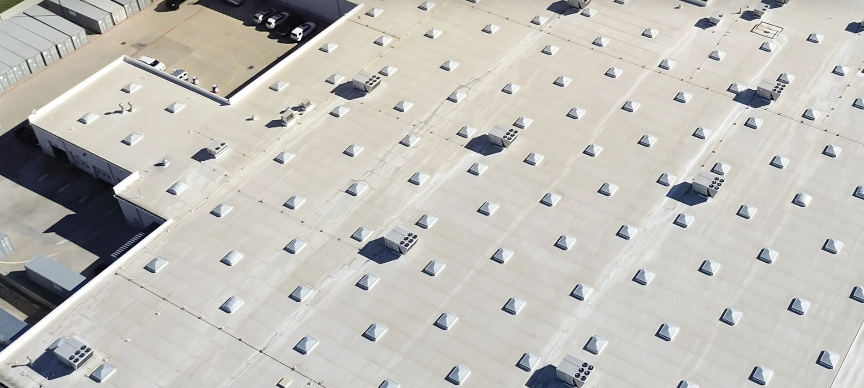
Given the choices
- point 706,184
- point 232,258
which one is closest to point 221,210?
point 232,258

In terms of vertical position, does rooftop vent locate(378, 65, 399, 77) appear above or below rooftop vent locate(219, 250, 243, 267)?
above

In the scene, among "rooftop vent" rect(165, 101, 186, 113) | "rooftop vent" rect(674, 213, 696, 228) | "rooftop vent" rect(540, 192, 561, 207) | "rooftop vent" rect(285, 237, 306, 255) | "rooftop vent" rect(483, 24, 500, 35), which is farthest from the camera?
"rooftop vent" rect(483, 24, 500, 35)

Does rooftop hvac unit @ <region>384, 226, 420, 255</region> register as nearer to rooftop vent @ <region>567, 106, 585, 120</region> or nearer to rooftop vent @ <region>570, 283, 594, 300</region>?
rooftop vent @ <region>570, 283, 594, 300</region>

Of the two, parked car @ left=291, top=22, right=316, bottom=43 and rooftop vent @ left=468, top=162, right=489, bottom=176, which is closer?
rooftop vent @ left=468, top=162, right=489, bottom=176

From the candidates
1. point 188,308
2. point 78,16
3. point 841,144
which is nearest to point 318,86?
point 188,308

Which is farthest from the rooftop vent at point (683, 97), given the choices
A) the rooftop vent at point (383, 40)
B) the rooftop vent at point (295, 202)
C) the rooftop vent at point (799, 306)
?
the rooftop vent at point (295, 202)

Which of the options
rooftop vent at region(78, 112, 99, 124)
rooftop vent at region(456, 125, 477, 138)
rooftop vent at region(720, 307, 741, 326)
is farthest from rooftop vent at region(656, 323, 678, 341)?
rooftop vent at region(78, 112, 99, 124)

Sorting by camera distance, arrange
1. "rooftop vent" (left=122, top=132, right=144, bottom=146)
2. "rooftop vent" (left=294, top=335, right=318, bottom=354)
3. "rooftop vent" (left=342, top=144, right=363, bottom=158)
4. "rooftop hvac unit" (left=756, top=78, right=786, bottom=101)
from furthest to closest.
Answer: "rooftop hvac unit" (left=756, top=78, right=786, bottom=101), "rooftop vent" (left=122, top=132, right=144, bottom=146), "rooftop vent" (left=342, top=144, right=363, bottom=158), "rooftop vent" (left=294, top=335, right=318, bottom=354)
